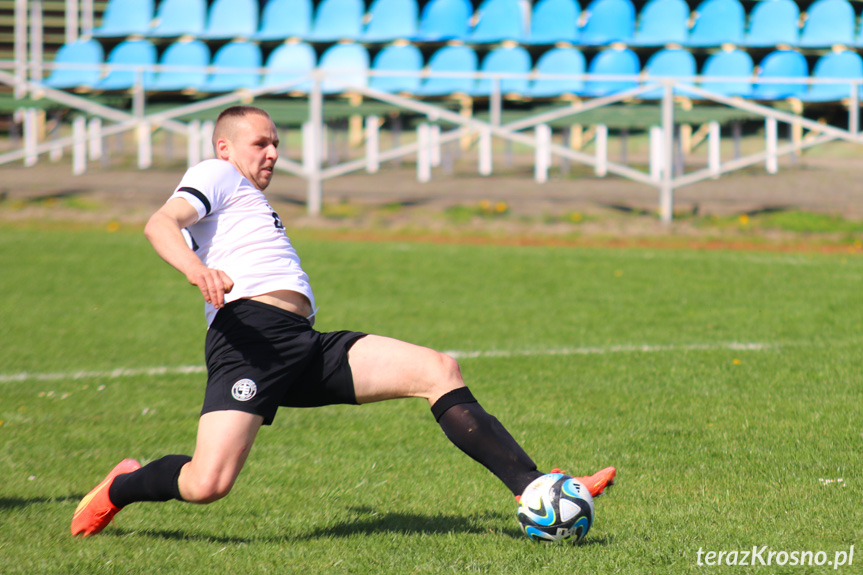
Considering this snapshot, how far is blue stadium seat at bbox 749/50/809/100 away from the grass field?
27.6ft

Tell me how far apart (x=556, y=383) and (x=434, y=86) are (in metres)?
12.1

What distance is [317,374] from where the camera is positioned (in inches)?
126

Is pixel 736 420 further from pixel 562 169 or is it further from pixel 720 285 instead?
pixel 562 169

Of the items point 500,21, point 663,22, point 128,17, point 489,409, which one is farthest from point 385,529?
point 128,17

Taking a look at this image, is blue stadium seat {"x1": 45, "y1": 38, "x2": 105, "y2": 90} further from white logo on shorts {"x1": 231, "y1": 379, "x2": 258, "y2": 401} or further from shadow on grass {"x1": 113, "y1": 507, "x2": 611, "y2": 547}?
white logo on shorts {"x1": 231, "y1": 379, "x2": 258, "y2": 401}

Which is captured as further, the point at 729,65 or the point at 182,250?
the point at 729,65

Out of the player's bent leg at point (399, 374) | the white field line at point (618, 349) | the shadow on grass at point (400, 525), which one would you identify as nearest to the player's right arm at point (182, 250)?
the player's bent leg at point (399, 374)

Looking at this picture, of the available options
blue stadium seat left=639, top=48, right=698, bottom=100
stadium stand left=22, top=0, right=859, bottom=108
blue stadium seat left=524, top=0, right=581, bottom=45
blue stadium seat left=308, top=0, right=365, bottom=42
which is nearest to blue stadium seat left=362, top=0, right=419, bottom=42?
stadium stand left=22, top=0, right=859, bottom=108

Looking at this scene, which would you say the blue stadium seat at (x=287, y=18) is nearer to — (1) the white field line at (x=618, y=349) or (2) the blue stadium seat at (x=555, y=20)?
(2) the blue stadium seat at (x=555, y=20)

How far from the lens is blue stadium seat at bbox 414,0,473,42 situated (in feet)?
63.8

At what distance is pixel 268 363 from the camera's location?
3088mm

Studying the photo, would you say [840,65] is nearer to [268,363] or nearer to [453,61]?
[453,61]

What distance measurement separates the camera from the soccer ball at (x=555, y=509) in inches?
115

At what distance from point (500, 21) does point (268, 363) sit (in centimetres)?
1709
